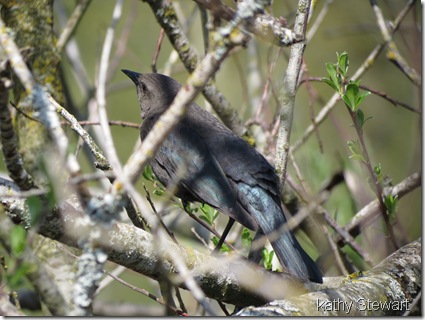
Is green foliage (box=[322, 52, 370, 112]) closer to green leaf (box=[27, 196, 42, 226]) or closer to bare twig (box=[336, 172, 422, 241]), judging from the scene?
bare twig (box=[336, 172, 422, 241])

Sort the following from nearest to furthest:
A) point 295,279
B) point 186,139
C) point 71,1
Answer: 1. point 295,279
2. point 186,139
3. point 71,1

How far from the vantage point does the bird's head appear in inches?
188

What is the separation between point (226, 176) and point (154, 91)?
3.79ft

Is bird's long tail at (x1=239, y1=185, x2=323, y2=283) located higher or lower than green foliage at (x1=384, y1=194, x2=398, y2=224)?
lower

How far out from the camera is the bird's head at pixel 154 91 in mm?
Answer: 4770

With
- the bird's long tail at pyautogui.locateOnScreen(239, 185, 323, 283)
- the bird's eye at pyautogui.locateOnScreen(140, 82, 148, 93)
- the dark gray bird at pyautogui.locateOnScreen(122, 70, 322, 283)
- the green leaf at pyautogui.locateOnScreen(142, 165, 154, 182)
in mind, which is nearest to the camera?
the bird's long tail at pyautogui.locateOnScreen(239, 185, 323, 283)

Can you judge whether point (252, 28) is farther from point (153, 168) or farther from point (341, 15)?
point (341, 15)

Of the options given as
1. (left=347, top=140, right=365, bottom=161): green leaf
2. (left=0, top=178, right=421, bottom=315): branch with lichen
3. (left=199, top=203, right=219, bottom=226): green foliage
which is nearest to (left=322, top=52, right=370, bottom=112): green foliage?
(left=347, top=140, right=365, bottom=161): green leaf

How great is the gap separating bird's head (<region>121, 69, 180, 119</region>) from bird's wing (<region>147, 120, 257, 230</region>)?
0.54 metres

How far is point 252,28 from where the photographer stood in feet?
6.29

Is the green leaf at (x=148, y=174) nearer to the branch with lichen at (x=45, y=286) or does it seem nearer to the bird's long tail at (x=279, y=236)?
the bird's long tail at (x=279, y=236)

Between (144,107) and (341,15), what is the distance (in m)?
4.88

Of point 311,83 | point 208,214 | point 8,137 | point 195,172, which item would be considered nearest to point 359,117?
point 208,214

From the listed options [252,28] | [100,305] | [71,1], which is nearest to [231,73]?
[71,1]
